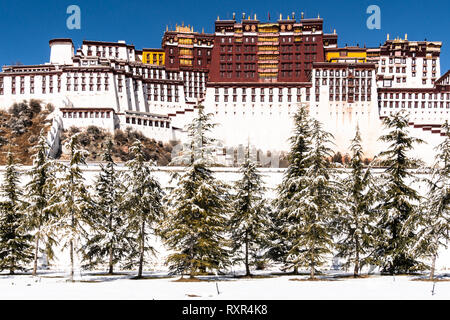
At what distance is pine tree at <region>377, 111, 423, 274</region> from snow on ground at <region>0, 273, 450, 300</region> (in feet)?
6.16

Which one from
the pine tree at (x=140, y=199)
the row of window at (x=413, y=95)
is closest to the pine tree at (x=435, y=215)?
the pine tree at (x=140, y=199)

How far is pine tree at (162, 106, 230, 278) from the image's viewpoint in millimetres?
34000

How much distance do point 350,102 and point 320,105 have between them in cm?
646

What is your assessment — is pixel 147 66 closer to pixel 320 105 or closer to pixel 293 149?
pixel 320 105

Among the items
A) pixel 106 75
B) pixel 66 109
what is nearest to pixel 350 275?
pixel 66 109

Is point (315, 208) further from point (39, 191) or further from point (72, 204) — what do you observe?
point (39, 191)

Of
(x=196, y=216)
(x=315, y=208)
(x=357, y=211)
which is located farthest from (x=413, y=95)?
A: (x=196, y=216)

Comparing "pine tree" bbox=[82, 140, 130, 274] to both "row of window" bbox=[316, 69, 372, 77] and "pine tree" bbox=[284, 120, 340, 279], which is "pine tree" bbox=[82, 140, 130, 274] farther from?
"row of window" bbox=[316, 69, 372, 77]

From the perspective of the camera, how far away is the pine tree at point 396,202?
3500 cm

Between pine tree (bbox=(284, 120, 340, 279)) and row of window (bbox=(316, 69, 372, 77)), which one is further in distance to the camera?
row of window (bbox=(316, 69, 372, 77))

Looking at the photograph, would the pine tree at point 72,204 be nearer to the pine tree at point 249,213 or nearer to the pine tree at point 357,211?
the pine tree at point 249,213

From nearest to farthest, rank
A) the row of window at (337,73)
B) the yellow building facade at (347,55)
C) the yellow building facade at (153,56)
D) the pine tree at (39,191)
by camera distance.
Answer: the pine tree at (39,191)
the row of window at (337,73)
the yellow building facade at (347,55)
the yellow building facade at (153,56)

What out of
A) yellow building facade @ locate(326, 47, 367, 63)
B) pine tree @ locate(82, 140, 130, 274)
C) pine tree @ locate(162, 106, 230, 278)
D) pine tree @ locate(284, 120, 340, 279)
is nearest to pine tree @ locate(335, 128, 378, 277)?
pine tree @ locate(284, 120, 340, 279)

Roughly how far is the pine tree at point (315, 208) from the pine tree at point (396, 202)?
3.47m
